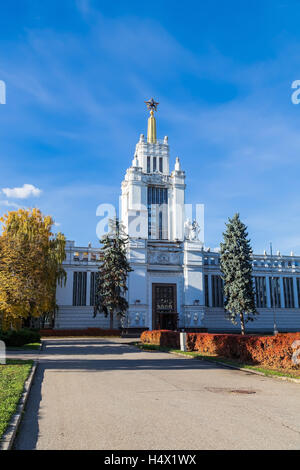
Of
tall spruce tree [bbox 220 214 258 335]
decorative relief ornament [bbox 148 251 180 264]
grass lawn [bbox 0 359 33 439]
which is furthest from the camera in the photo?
decorative relief ornament [bbox 148 251 180 264]

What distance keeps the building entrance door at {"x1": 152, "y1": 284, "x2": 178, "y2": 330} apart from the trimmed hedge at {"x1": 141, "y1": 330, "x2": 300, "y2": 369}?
26.8m

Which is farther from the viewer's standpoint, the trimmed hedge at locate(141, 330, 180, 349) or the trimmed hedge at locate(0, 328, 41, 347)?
the trimmed hedge at locate(141, 330, 180, 349)

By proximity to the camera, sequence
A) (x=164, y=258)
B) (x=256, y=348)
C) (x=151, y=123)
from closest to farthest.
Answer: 1. (x=256, y=348)
2. (x=164, y=258)
3. (x=151, y=123)

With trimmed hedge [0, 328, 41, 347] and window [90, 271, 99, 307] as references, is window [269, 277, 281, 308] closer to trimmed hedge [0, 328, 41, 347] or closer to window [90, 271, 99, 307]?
window [90, 271, 99, 307]

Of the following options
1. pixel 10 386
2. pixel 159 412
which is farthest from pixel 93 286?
pixel 159 412

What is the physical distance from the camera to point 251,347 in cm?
1658

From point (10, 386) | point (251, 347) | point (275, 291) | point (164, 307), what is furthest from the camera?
point (275, 291)

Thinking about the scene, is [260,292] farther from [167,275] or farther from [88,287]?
[88,287]

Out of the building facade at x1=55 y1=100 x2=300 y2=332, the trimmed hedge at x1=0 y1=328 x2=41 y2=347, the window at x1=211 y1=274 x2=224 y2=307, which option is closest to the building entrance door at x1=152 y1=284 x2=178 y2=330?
the building facade at x1=55 y1=100 x2=300 y2=332

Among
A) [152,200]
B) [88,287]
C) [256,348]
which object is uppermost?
[152,200]

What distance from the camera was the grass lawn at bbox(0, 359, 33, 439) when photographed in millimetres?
6951

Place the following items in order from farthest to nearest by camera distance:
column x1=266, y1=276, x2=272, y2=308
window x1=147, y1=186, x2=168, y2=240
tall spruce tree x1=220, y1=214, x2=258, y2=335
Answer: window x1=147, y1=186, x2=168, y2=240, column x1=266, y1=276, x2=272, y2=308, tall spruce tree x1=220, y1=214, x2=258, y2=335

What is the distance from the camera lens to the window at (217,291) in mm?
53875

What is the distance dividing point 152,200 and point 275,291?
72.8 feet
